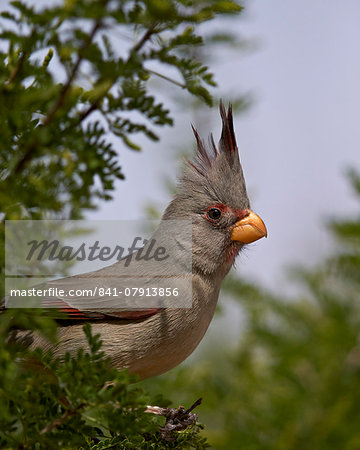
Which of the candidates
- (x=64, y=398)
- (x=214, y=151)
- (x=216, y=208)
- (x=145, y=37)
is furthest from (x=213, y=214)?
(x=64, y=398)

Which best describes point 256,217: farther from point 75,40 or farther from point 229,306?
point 75,40

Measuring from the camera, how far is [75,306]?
2.44 meters

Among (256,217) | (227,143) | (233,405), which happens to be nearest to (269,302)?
(233,405)

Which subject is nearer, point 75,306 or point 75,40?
point 75,40

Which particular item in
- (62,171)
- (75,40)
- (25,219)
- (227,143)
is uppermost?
(227,143)

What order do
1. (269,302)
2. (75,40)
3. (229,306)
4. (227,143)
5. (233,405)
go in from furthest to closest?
(229,306)
(269,302)
(233,405)
(227,143)
(75,40)

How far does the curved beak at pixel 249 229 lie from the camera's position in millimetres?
2828

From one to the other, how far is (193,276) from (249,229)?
0.38m

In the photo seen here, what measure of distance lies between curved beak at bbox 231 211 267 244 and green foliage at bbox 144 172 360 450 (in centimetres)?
80

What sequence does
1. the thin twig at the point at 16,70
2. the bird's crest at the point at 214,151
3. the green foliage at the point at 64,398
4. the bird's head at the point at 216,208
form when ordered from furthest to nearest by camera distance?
the bird's head at the point at 216,208 < the bird's crest at the point at 214,151 < the thin twig at the point at 16,70 < the green foliage at the point at 64,398

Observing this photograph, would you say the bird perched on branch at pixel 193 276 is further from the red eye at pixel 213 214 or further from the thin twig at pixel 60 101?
the thin twig at pixel 60 101

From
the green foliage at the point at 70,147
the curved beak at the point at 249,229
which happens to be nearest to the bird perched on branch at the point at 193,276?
the curved beak at the point at 249,229

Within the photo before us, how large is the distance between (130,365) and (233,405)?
3.69 feet

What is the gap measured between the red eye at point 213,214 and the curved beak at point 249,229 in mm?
105
